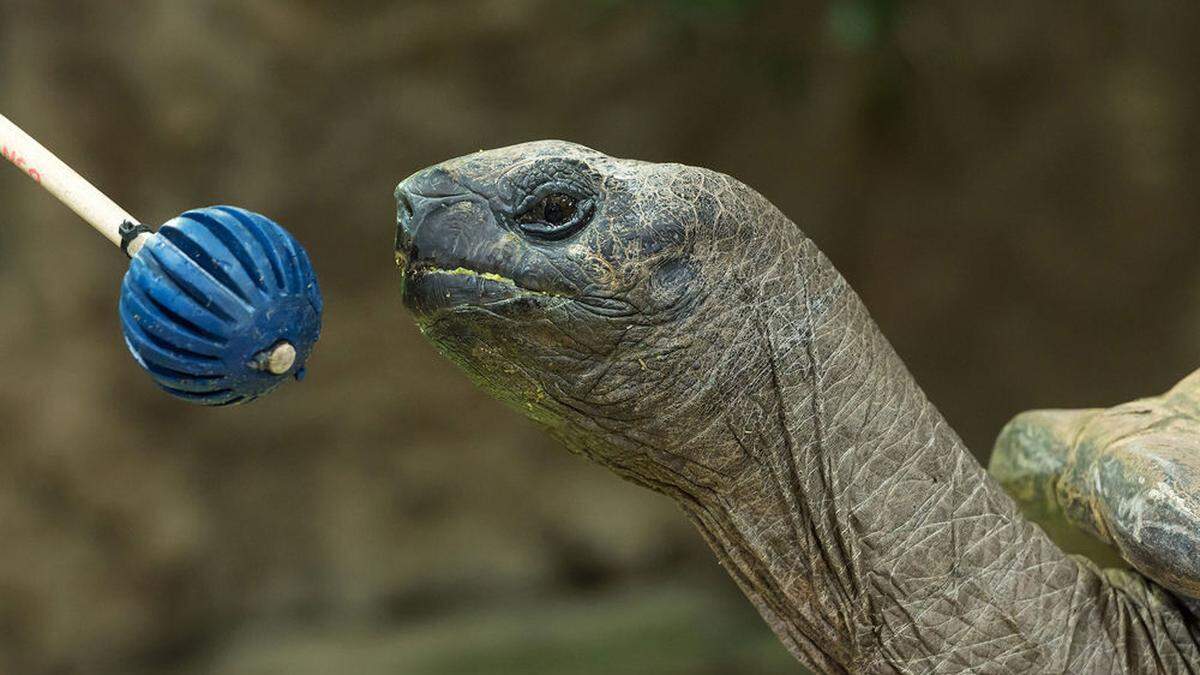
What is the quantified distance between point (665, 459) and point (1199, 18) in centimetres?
338

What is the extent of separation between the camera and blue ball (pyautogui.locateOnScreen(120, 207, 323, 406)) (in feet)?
3.64

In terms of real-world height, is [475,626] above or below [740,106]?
below

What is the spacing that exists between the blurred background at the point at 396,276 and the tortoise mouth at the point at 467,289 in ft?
8.53

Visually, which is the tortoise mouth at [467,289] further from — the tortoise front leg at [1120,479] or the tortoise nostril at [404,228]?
the tortoise front leg at [1120,479]

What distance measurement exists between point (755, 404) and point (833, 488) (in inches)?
4.9

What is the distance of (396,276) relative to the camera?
172 inches

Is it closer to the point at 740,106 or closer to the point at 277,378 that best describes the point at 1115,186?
the point at 740,106

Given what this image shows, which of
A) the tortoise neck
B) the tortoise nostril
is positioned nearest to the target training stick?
the tortoise nostril

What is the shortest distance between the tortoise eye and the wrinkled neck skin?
5.5 inches

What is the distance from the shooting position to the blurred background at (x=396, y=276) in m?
4.00

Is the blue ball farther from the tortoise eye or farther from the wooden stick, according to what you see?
the tortoise eye

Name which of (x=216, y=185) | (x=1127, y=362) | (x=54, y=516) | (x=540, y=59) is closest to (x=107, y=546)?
(x=54, y=516)

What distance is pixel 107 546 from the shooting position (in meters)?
4.20

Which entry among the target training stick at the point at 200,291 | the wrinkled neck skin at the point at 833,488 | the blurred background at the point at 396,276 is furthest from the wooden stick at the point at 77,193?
the blurred background at the point at 396,276
